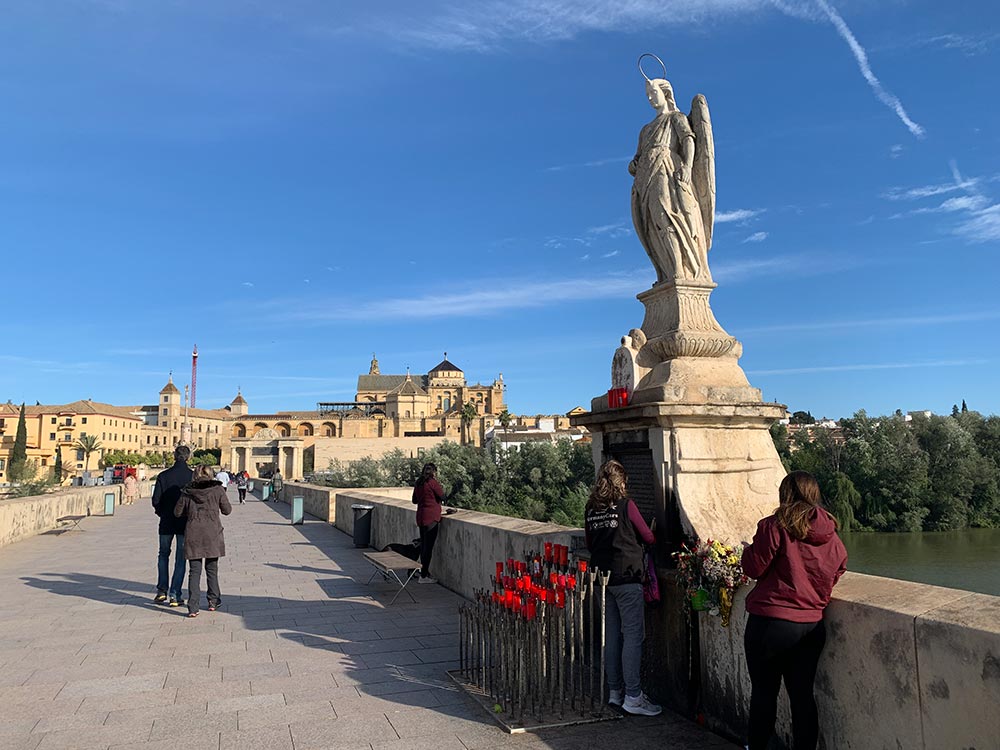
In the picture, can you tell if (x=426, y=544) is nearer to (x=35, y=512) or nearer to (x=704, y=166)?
(x=704, y=166)

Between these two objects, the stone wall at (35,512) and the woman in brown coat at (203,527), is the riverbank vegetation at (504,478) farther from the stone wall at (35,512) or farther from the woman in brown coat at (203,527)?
the woman in brown coat at (203,527)

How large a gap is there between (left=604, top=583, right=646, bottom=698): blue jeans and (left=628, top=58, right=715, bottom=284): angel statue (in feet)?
7.42

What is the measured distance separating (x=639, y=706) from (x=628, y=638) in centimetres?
38

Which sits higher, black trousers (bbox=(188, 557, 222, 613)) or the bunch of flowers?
the bunch of flowers

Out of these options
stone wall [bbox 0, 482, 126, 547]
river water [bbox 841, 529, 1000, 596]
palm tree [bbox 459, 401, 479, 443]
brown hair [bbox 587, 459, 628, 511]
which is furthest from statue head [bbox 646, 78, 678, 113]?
palm tree [bbox 459, 401, 479, 443]

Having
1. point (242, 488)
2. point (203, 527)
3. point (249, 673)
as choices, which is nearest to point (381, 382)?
point (242, 488)

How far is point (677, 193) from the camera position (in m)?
5.25

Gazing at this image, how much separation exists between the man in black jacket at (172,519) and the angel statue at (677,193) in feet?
18.6

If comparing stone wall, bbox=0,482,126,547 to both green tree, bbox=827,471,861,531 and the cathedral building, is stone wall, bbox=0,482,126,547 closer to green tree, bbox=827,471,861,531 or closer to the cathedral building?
green tree, bbox=827,471,861,531

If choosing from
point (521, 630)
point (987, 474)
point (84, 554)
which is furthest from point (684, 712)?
point (987, 474)

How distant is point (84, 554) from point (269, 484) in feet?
74.1

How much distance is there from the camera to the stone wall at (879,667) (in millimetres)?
2496

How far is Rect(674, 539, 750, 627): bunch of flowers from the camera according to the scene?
12.2ft

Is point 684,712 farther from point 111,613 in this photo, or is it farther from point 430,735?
point 111,613
